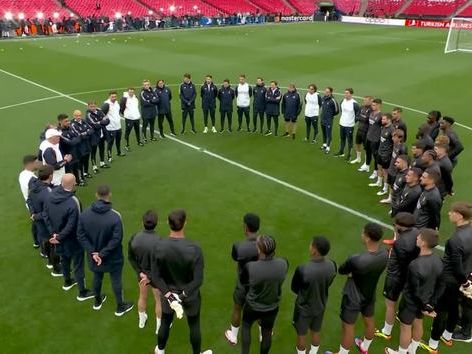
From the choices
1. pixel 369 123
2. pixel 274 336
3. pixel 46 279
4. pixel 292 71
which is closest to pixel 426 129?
pixel 369 123

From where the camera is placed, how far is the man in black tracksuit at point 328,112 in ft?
43.1

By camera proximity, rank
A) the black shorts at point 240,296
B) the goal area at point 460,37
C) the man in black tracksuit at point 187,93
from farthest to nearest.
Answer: the goal area at point 460,37, the man in black tracksuit at point 187,93, the black shorts at point 240,296

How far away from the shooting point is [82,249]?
7070 mm

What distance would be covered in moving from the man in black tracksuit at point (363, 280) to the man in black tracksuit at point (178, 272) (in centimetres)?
183

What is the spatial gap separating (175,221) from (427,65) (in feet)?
82.6

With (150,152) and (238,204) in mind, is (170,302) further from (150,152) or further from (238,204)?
(150,152)

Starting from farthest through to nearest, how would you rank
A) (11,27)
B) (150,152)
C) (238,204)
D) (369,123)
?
(11,27) < (150,152) < (369,123) < (238,204)

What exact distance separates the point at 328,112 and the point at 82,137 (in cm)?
686

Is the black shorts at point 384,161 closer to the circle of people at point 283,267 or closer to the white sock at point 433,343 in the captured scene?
the circle of people at point 283,267

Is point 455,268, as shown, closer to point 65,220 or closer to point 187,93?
point 65,220

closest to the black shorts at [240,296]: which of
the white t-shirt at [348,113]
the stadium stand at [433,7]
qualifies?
the white t-shirt at [348,113]

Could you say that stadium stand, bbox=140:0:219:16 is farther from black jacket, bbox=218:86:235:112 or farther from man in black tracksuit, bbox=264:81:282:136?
man in black tracksuit, bbox=264:81:282:136

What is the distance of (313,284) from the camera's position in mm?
5395

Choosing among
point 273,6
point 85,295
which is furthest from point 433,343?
point 273,6
